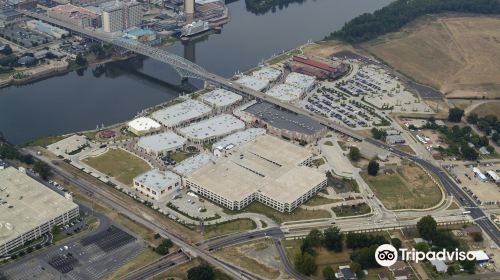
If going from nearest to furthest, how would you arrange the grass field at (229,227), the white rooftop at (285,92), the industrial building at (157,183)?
1. the grass field at (229,227)
2. the industrial building at (157,183)
3. the white rooftop at (285,92)

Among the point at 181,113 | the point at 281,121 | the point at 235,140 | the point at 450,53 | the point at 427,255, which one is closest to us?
the point at 427,255

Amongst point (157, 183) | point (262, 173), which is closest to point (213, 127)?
point (262, 173)

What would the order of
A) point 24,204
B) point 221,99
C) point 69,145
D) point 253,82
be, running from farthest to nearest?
point 253,82 → point 221,99 → point 69,145 → point 24,204

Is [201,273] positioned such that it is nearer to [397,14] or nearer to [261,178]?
[261,178]

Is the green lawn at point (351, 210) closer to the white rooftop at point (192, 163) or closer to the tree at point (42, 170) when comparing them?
the white rooftop at point (192, 163)

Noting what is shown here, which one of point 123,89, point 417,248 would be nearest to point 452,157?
point 417,248

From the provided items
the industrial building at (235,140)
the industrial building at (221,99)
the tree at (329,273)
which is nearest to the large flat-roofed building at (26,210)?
the industrial building at (235,140)
